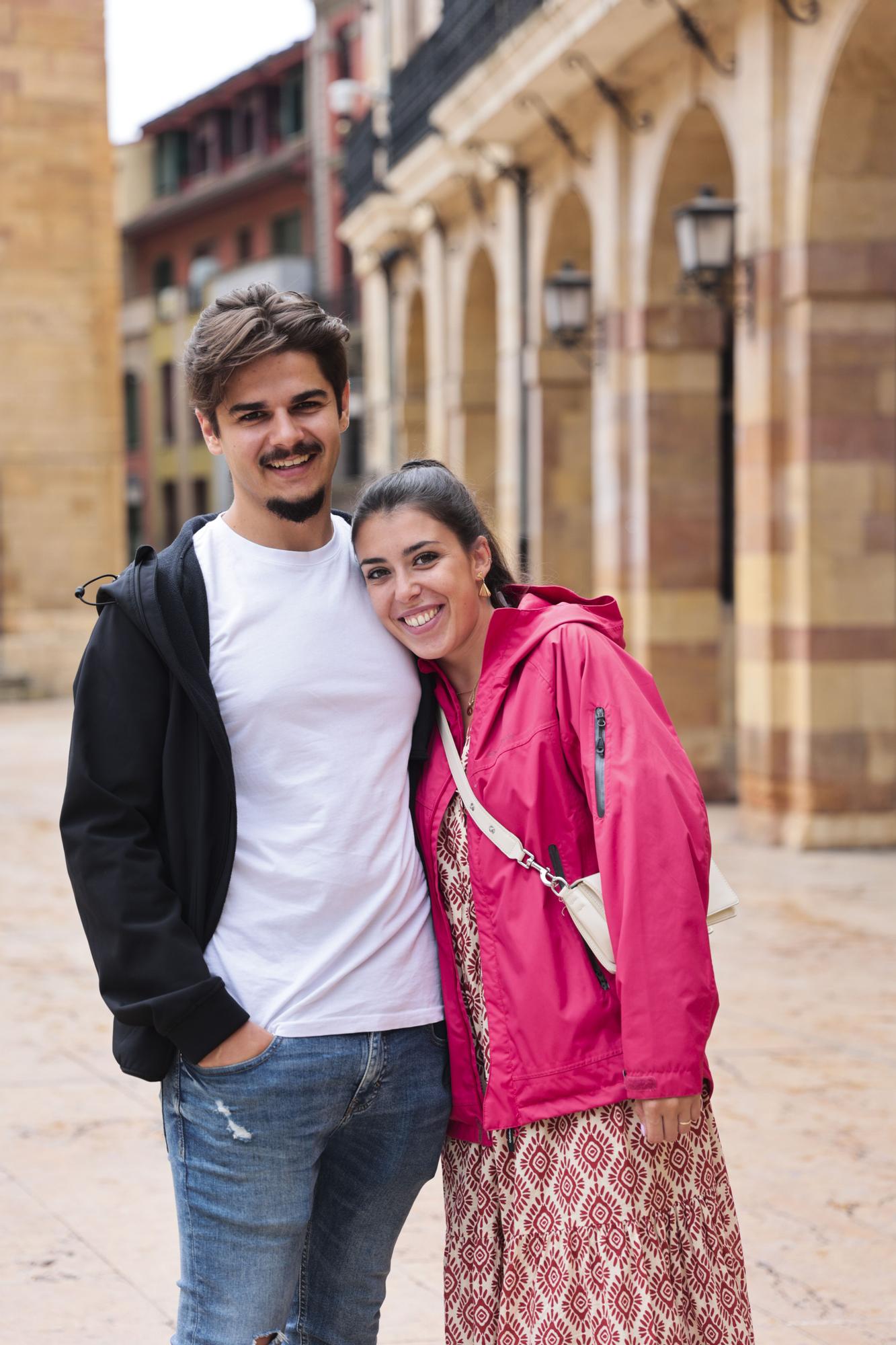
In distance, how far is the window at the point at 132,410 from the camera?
173ft

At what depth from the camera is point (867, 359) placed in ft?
34.1

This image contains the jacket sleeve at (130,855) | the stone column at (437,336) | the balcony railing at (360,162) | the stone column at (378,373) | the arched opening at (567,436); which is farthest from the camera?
the stone column at (378,373)

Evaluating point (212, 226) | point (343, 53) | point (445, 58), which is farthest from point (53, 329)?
point (212, 226)

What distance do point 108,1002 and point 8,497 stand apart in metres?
24.1

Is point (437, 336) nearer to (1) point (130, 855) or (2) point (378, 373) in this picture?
(2) point (378, 373)

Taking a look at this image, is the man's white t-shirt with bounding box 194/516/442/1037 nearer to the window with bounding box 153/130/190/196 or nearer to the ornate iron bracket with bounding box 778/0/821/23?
the ornate iron bracket with bounding box 778/0/821/23

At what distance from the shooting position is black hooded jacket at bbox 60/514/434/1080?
8.39 feet

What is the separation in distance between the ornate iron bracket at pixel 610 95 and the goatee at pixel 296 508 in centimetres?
1062

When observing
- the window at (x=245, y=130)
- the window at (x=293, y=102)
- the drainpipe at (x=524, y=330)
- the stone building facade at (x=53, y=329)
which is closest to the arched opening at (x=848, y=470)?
the drainpipe at (x=524, y=330)

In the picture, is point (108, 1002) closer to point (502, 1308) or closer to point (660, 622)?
point (502, 1308)

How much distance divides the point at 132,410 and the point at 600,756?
51950 mm

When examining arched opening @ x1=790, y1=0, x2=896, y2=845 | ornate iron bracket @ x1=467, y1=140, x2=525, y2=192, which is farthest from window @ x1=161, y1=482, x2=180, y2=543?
arched opening @ x1=790, y1=0, x2=896, y2=845

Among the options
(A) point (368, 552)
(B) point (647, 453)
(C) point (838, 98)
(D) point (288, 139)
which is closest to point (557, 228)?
(B) point (647, 453)

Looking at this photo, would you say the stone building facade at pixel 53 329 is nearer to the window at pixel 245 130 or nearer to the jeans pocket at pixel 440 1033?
the window at pixel 245 130
